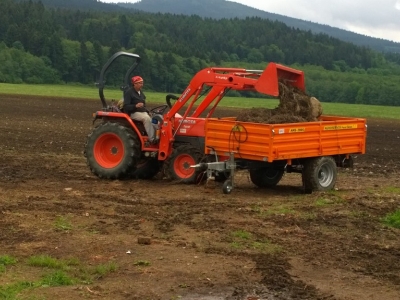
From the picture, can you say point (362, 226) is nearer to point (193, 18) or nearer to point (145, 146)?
point (145, 146)

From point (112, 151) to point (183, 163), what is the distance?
1.52 meters

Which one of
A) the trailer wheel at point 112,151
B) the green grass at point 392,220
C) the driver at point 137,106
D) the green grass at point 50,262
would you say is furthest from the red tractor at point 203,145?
the green grass at point 50,262

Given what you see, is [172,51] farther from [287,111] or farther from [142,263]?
[142,263]

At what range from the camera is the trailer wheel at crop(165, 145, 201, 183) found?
15.6 m

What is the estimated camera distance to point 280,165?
15.2 m

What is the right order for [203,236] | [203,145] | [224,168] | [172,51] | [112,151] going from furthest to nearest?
[172,51], [112,151], [203,145], [224,168], [203,236]

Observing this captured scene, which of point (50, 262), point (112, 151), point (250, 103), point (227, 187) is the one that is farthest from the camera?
point (250, 103)

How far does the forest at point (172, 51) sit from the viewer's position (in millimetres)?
93875

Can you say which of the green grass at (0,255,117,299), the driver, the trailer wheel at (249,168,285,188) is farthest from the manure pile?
the green grass at (0,255,117,299)

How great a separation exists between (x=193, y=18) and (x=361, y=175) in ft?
498

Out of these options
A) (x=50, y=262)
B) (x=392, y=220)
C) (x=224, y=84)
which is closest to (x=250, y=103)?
(x=224, y=84)

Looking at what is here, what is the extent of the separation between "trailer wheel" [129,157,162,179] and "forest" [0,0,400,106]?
55359 millimetres

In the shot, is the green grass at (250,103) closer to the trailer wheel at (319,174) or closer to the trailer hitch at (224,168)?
the trailer wheel at (319,174)

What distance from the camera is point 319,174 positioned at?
1520 centimetres
